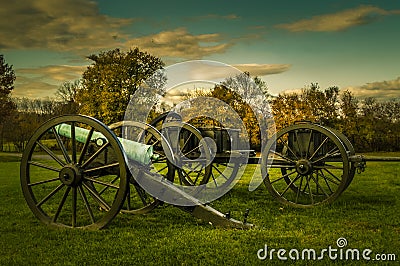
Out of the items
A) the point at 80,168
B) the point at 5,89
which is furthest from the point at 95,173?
the point at 5,89

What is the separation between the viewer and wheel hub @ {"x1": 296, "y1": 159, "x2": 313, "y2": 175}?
836cm

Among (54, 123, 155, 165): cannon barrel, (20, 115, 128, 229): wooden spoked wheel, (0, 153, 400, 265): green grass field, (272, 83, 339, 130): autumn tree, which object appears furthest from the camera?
(272, 83, 339, 130): autumn tree

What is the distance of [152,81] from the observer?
29547mm

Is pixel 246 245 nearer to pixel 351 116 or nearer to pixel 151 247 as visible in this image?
pixel 151 247

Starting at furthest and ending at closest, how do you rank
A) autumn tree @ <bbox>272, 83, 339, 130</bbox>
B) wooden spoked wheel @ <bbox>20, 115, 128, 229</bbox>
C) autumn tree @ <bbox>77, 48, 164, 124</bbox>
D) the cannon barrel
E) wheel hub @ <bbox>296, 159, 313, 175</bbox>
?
autumn tree @ <bbox>272, 83, 339, 130</bbox> < autumn tree @ <bbox>77, 48, 164, 124</bbox> < wheel hub @ <bbox>296, 159, 313, 175</bbox> < the cannon barrel < wooden spoked wheel @ <bbox>20, 115, 128, 229</bbox>

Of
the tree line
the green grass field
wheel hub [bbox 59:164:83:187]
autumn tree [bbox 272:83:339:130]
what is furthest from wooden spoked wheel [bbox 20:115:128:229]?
autumn tree [bbox 272:83:339:130]

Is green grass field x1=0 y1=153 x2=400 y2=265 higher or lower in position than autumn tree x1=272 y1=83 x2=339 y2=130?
lower

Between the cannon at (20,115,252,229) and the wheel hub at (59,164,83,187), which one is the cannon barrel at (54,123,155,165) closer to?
the cannon at (20,115,252,229)

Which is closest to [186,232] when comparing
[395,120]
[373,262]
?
[373,262]

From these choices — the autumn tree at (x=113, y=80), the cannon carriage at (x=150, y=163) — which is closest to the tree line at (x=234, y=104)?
the autumn tree at (x=113, y=80)

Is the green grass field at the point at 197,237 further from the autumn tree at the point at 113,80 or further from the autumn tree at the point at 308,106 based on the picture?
the autumn tree at the point at 308,106

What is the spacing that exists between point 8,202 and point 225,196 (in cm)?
459

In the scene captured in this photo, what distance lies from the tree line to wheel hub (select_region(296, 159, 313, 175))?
13.7 meters

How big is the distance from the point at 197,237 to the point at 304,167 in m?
3.21
